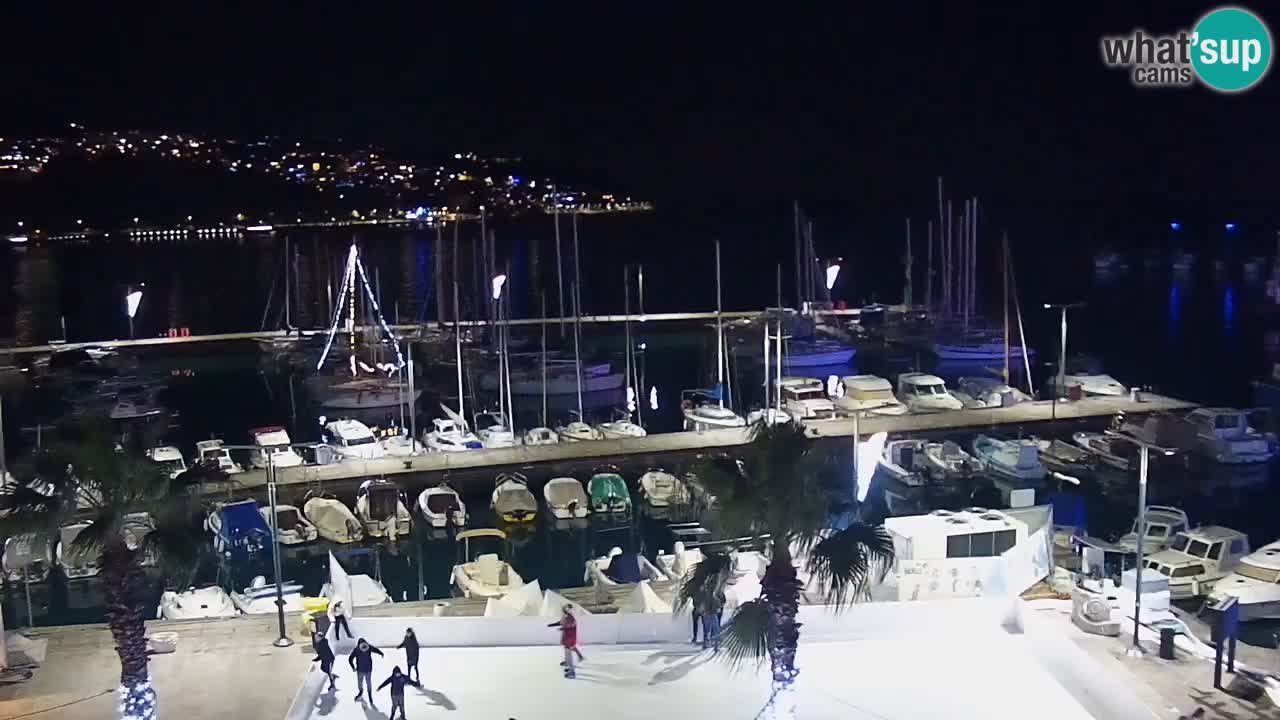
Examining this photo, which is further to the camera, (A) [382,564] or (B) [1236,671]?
(A) [382,564]

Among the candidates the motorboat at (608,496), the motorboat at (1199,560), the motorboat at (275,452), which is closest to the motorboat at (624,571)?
the motorboat at (608,496)

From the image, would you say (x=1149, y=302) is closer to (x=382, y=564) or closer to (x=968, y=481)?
(x=968, y=481)

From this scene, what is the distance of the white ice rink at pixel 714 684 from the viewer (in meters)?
13.2

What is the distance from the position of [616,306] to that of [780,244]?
5117cm

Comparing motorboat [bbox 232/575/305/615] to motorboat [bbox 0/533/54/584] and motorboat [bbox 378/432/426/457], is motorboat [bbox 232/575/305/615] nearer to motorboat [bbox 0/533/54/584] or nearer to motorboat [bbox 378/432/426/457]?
motorboat [bbox 0/533/54/584]

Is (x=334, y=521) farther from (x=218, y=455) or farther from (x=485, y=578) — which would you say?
(x=485, y=578)

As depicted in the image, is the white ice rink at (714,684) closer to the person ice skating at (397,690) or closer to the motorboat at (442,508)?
the person ice skating at (397,690)

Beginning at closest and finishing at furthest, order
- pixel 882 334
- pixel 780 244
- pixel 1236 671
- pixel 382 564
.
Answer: pixel 1236 671
pixel 382 564
pixel 882 334
pixel 780 244

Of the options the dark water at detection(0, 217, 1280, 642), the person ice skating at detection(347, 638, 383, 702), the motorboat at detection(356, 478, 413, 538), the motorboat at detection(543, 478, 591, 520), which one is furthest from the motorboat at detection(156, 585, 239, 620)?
the motorboat at detection(543, 478, 591, 520)

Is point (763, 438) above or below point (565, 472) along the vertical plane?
above

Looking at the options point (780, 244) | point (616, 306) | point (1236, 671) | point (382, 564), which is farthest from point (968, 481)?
point (780, 244)

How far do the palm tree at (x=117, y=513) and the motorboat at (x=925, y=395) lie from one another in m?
29.3

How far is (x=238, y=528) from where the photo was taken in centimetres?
2841

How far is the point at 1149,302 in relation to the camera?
78.8 metres
